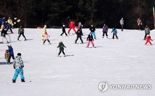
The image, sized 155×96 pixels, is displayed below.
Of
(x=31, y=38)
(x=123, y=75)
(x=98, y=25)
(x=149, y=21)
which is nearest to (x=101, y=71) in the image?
(x=123, y=75)

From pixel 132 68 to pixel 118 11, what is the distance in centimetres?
5949

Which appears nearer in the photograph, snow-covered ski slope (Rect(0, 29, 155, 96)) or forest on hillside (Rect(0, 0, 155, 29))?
snow-covered ski slope (Rect(0, 29, 155, 96))

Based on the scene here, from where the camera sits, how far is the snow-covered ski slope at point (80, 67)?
883 inches

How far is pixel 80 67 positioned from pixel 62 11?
167ft

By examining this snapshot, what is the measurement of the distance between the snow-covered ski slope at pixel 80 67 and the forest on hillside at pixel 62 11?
3313cm

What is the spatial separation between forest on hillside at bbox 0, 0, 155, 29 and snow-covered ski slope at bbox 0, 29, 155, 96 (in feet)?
109

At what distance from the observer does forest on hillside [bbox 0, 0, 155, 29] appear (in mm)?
80562

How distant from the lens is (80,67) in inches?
1184

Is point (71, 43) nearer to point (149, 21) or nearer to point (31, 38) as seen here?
point (31, 38)

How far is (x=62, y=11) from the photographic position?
264 ft

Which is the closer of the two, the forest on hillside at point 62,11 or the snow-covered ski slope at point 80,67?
the snow-covered ski slope at point 80,67

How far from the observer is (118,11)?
88562 millimetres

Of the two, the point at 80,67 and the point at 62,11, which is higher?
the point at 62,11

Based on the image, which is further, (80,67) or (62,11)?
(62,11)
